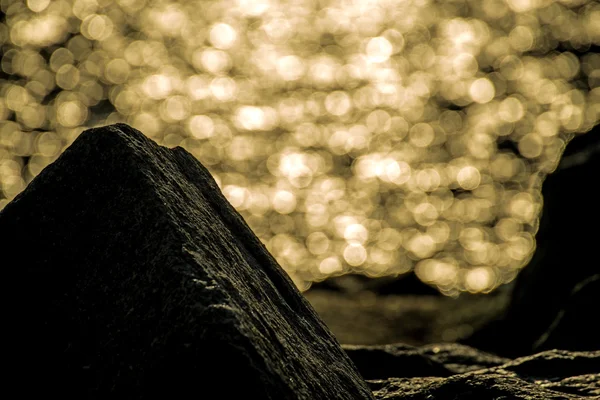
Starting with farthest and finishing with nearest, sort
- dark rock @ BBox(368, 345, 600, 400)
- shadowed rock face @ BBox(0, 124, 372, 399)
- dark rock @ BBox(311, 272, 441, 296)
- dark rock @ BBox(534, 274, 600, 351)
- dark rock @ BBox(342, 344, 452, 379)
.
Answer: dark rock @ BBox(311, 272, 441, 296) → dark rock @ BBox(534, 274, 600, 351) → dark rock @ BBox(342, 344, 452, 379) → dark rock @ BBox(368, 345, 600, 400) → shadowed rock face @ BBox(0, 124, 372, 399)

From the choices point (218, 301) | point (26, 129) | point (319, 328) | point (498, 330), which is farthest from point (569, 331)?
point (26, 129)

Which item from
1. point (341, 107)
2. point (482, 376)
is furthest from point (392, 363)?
point (341, 107)

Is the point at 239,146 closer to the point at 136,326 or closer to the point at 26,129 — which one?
the point at 26,129

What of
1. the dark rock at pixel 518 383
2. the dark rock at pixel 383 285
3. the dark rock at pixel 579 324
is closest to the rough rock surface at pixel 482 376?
the dark rock at pixel 518 383

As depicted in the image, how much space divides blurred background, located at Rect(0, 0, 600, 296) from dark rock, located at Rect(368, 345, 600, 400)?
14.5 meters

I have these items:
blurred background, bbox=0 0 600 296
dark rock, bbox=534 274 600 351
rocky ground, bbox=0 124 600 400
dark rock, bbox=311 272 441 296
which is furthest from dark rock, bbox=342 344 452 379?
blurred background, bbox=0 0 600 296

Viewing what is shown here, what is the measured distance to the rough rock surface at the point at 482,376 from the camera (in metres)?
5.15

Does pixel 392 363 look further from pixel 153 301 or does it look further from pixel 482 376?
pixel 153 301

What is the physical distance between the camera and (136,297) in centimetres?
391

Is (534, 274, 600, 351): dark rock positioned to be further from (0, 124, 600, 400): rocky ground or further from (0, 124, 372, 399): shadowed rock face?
(0, 124, 372, 399): shadowed rock face

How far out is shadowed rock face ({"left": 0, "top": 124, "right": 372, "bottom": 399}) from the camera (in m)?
3.59

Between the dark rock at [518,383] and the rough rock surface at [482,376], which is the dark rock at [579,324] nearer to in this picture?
the rough rock surface at [482,376]

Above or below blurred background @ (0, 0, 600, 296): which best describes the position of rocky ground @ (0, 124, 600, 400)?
below

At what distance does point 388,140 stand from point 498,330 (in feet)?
63.9
